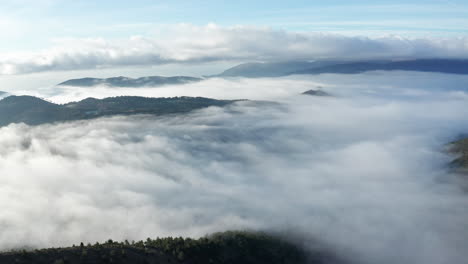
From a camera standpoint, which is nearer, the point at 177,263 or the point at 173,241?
the point at 177,263

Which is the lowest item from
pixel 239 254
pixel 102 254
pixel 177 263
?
pixel 239 254

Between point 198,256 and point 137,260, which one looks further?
point 198,256

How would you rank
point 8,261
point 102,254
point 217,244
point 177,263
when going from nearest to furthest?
1. point 8,261
2. point 102,254
3. point 177,263
4. point 217,244

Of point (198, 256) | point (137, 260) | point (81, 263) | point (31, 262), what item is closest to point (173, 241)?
point (198, 256)

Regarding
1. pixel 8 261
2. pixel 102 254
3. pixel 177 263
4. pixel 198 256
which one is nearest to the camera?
pixel 8 261

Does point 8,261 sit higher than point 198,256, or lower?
higher

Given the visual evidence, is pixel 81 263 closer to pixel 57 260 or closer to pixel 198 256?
pixel 57 260

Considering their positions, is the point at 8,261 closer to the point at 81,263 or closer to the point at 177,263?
the point at 81,263

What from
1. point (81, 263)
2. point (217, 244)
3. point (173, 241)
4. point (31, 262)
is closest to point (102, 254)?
point (81, 263)

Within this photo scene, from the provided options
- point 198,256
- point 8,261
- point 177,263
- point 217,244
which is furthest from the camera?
point 217,244
